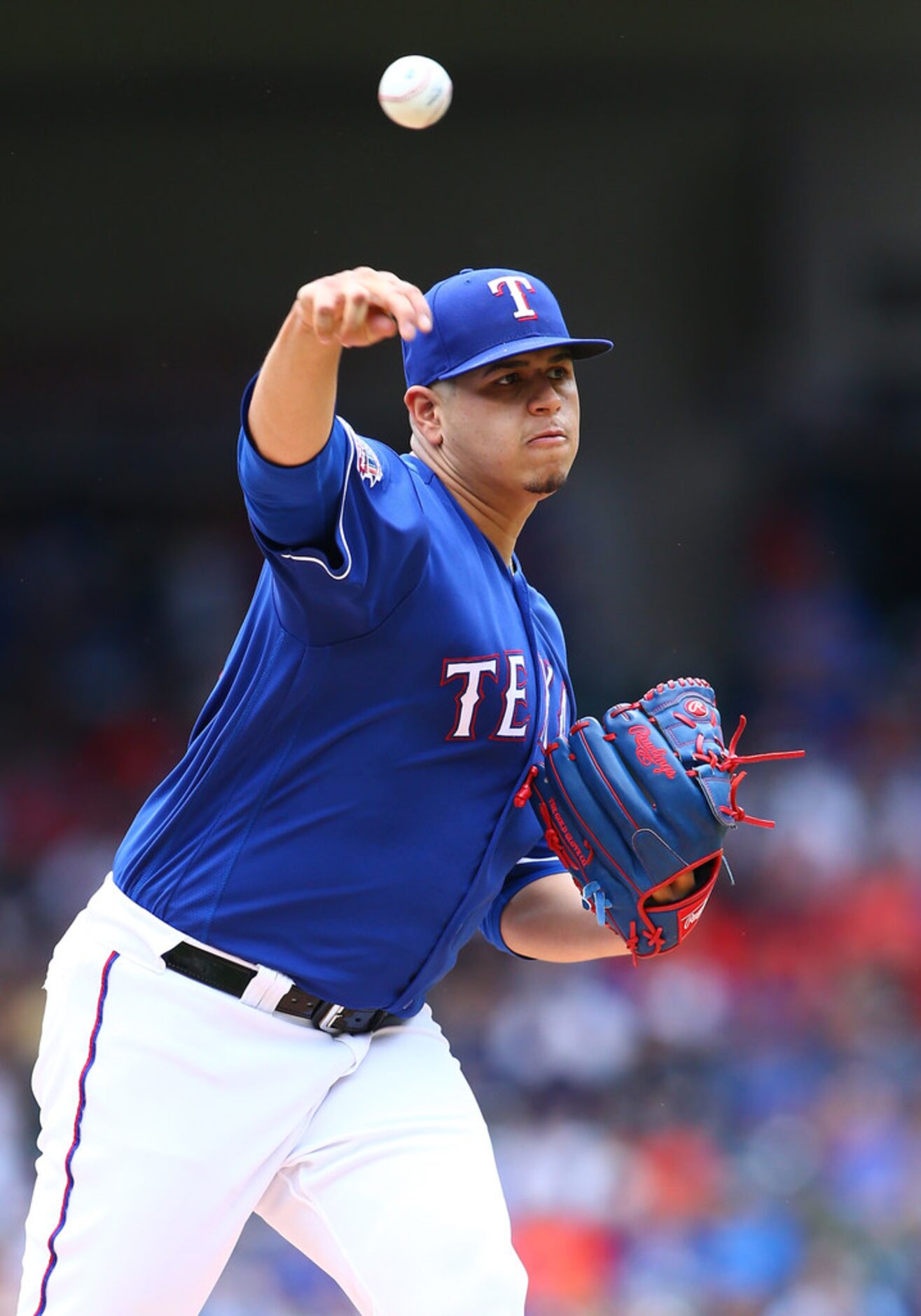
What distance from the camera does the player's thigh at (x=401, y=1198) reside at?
170 cm

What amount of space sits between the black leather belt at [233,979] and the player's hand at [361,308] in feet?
2.49

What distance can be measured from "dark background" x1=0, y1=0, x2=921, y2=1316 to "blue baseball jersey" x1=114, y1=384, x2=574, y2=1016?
2.91 meters

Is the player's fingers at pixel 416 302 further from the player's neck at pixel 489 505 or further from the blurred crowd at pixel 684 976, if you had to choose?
the blurred crowd at pixel 684 976

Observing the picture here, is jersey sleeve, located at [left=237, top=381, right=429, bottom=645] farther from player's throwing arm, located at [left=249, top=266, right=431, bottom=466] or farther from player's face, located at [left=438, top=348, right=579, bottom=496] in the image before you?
player's face, located at [left=438, top=348, right=579, bottom=496]

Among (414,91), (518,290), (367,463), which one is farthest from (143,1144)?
(414,91)

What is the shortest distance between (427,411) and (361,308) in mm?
624

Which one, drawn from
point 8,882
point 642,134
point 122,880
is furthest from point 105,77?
point 122,880

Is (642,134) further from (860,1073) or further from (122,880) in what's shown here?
(122,880)

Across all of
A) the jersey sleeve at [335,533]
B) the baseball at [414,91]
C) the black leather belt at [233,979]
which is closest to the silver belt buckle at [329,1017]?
the black leather belt at [233,979]

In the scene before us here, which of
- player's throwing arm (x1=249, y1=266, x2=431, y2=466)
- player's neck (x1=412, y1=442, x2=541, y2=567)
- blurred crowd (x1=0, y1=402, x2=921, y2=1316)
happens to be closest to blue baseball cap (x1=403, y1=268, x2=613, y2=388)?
player's neck (x1=412, y1=442, x2=541, y2=567)

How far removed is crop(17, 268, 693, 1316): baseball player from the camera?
1709 mm

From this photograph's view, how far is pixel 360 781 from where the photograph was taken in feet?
5.88

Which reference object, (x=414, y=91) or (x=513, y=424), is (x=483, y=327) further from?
(x=414, y=91)

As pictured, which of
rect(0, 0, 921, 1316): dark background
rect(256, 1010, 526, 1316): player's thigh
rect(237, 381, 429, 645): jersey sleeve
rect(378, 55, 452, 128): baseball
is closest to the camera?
rect(237, 381, 429, 645): jersey sleeve
